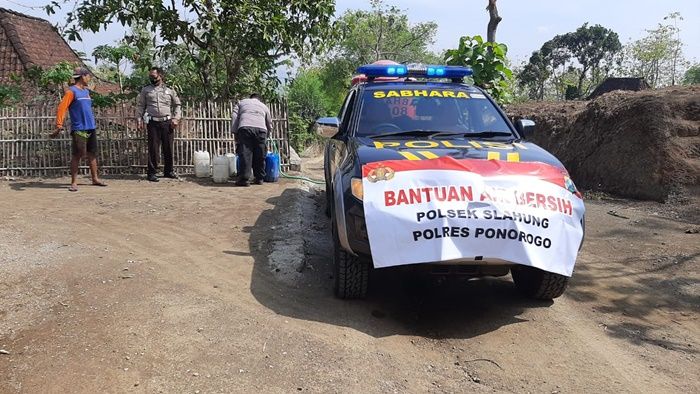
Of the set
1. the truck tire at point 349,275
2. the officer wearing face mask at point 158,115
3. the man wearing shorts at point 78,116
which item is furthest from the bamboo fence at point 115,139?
the truck tire at point 349,275

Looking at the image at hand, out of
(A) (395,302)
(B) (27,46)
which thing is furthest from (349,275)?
(B) (27,46)

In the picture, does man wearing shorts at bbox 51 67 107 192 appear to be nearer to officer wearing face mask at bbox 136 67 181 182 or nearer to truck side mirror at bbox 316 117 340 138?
officer wearing face mask at bbox 136 67 181 182

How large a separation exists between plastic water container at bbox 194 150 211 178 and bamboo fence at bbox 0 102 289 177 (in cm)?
48

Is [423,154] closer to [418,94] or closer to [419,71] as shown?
[418,94]

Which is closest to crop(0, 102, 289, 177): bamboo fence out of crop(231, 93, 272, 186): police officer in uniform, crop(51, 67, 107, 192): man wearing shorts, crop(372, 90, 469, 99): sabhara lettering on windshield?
crop(231, 93, 272, 186): police officer in uniform

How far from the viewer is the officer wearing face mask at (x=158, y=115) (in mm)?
9570

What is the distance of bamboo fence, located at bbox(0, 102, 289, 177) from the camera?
10.3 metres

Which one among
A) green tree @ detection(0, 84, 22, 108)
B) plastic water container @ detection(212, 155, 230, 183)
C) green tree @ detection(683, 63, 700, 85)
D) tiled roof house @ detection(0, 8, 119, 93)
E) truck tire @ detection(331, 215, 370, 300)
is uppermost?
green tree @ detection(683, 63, 700, 85)

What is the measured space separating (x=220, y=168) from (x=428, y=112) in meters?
5.30

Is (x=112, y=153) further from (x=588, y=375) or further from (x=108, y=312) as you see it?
(x=588, y=375)

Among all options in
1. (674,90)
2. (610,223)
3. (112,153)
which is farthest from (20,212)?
(674,90)

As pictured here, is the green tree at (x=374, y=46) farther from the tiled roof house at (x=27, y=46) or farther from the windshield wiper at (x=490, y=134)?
the windshield wiper at (x=490, y=134)

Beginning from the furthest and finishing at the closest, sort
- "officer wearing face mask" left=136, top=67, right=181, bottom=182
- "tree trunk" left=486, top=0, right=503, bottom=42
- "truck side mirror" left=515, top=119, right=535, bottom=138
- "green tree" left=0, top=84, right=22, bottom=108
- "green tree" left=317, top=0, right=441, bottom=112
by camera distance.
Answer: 1. "green tree" left=317, top=0, right=441, bottom=112
2. "tree trunk" left=486, top=0, right=503, bottom=42
3. "green tree" left=0, top=84, right=22, bottom=108
4. "officer wearing face mask" left=136, top=67, right=181, bottom=182
5. "truck side mirror" left=515, top=119, right=535, bottom=138

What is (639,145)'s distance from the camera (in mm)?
10359
